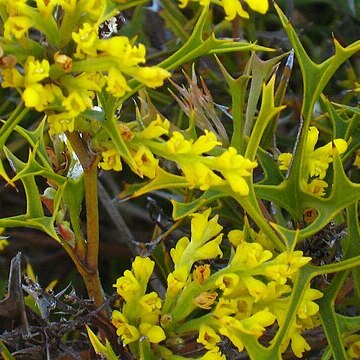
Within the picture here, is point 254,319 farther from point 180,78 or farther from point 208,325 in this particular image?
point 180,78

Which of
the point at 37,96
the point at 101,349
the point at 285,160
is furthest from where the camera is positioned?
the point at 285,160

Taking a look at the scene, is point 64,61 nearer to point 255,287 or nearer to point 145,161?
point 145,161

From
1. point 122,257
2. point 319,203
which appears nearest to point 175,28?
point 122,257

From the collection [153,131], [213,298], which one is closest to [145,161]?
[153,131]

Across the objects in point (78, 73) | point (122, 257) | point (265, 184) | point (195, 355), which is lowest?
point (122, 257)

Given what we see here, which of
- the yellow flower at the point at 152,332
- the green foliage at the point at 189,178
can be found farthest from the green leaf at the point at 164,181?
the yellow flower at the point at 152,332
